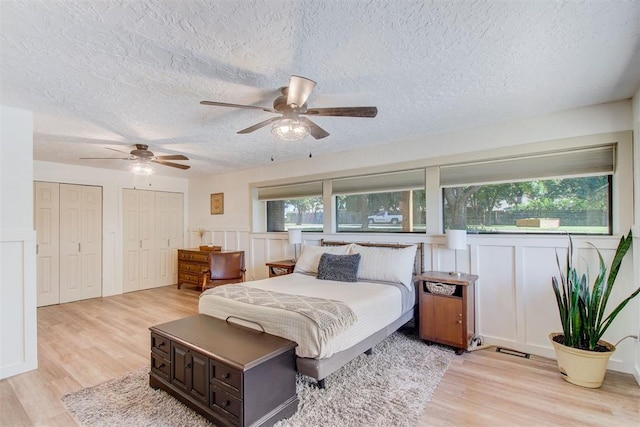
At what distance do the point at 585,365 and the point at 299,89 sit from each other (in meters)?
3.12

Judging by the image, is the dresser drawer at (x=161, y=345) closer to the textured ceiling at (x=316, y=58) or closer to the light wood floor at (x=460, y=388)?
the light wood floor at (x=460, y=388)

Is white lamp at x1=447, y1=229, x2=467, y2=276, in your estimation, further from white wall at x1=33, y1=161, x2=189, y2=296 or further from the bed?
white wall at x1=33, y1=161, x2=189, y2=296

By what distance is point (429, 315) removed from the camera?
3.27 m

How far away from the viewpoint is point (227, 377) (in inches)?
76.0

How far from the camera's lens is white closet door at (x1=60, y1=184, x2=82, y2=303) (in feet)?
17.1

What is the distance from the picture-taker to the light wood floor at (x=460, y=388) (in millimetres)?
2102

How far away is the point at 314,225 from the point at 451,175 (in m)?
2.35

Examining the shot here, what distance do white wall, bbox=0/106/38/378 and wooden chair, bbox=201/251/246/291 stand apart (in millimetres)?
2215

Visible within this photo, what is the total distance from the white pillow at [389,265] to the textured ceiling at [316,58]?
4.89ft

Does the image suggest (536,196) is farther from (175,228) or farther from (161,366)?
(175,228)

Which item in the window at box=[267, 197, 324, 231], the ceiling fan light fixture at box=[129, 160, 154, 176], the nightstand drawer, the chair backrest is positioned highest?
the ceiling fan light fixture at box=[129, 160, 154, 176]

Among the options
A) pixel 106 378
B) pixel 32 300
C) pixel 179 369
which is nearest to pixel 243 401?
pixel 179 369

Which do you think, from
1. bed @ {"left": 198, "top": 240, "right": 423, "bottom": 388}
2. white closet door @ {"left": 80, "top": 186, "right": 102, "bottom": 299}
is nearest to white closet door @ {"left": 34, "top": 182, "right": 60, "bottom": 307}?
white closet door @ {"left": 80, "top": 186, "right": 102, "bottom": 299}

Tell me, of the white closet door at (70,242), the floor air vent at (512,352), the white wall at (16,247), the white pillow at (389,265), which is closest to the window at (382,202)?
the white pillow at (389,265)
